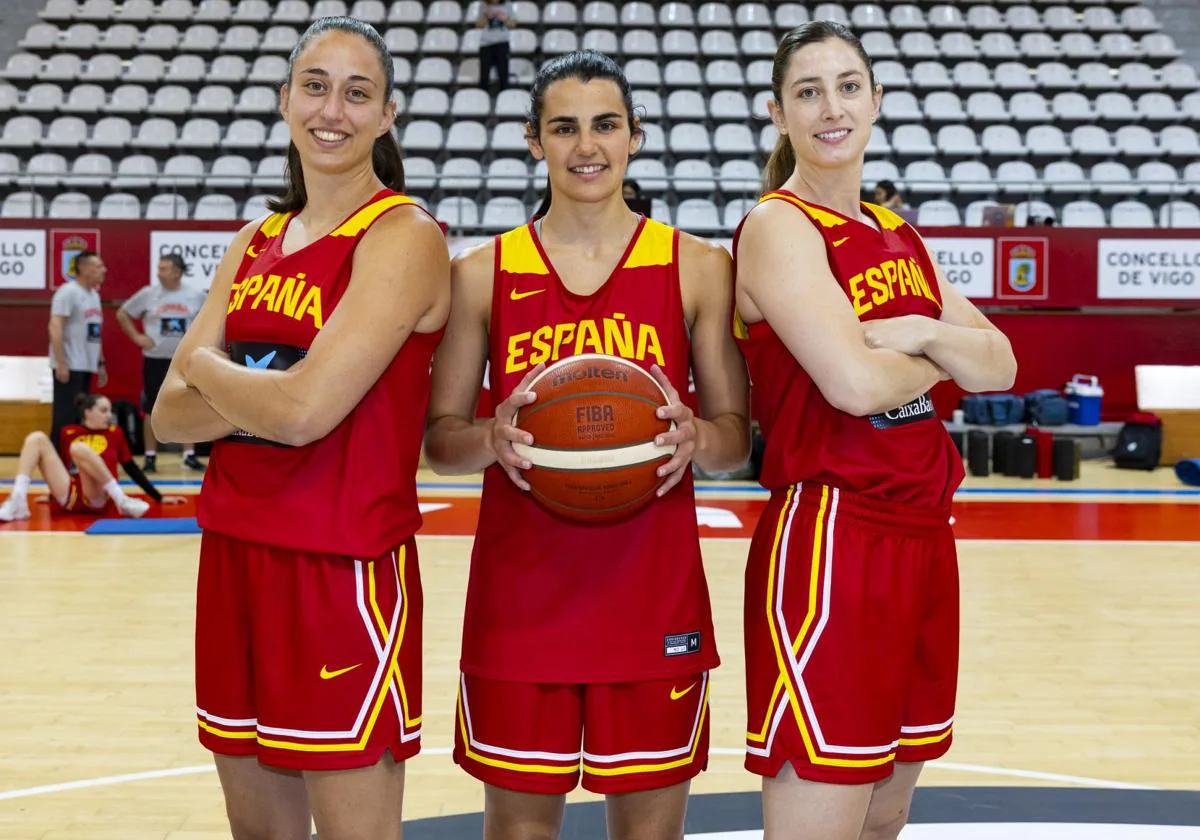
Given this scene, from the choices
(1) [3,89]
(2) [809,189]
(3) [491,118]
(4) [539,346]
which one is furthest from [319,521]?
(1) [3,89]

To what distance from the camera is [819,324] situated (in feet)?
6.31

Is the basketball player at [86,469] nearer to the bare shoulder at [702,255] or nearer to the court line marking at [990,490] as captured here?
the court line marking at [990,490]

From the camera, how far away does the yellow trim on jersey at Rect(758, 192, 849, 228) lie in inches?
81.0

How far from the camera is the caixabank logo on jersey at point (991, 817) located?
9.71ft

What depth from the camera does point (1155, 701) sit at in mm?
4113

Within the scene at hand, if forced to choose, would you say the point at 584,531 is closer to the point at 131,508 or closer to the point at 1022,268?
the point at 131,508

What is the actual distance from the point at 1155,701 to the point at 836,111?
2.87m

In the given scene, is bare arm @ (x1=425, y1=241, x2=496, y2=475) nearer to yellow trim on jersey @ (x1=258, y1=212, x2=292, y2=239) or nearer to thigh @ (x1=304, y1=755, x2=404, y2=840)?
yellow trim on jersey @ (x1=258, y1=212, x2=292, y2=239)

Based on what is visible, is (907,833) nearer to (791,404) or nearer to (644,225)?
(791,404)

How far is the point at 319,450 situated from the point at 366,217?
380 millimetres

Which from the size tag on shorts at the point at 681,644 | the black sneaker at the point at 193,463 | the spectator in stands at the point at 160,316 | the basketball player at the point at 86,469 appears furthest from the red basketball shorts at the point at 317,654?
the black sneaker at the point at 193,463

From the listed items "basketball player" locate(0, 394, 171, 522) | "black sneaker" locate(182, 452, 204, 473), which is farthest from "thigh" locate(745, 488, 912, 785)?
"black sneaker" locate(182, 452, 204, 473)

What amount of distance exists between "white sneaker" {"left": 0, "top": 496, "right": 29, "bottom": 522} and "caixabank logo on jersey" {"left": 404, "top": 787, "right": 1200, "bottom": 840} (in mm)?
5419

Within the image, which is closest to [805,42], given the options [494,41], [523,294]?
[523,294]
